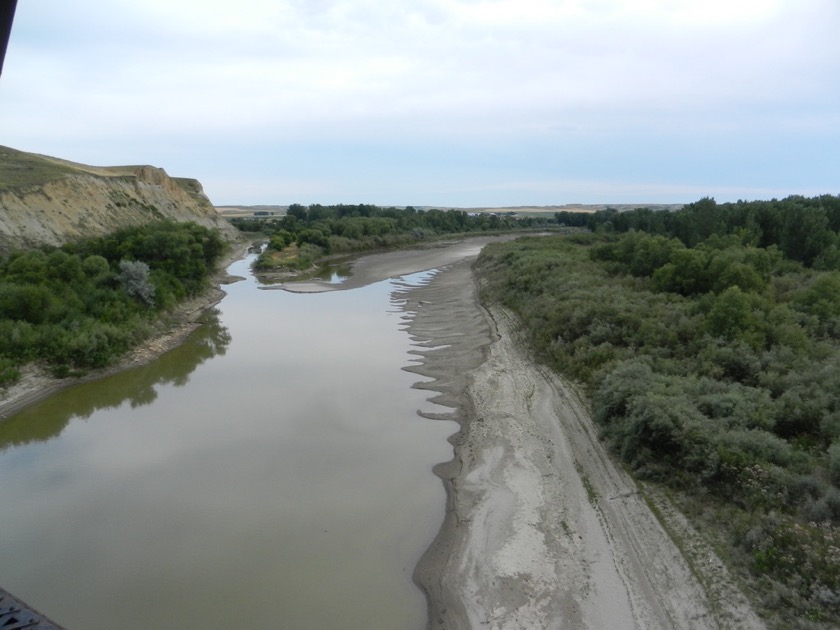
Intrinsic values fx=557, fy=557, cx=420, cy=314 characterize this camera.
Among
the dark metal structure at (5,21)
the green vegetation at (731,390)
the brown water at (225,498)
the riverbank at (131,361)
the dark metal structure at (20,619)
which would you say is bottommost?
the brown water at (225,498)

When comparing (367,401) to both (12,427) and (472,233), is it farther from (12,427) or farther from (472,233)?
(472,233)

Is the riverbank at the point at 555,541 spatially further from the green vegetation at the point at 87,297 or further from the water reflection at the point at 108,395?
the green vegetation at the point at 87,297

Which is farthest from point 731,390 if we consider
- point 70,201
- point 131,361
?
point 70,201

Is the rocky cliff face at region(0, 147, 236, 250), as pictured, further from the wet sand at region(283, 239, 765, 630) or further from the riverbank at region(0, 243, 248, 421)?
the wet sand at region(283, 239, 765, 630)

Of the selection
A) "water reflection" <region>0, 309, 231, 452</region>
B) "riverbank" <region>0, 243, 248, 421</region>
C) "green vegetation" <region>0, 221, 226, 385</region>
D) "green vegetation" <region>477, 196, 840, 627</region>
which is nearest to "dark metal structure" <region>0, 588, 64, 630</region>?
"green vegetation" <region>477, 196, 840, 627</region>

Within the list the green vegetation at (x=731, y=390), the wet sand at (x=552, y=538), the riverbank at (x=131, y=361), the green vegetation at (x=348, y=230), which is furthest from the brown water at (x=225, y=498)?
the green vegetation at (x=348, y=230)

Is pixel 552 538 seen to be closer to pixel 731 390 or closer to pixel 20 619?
pixel 731 390

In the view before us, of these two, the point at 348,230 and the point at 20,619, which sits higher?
the point at 348,230
